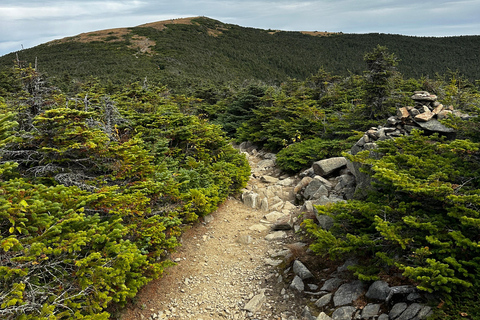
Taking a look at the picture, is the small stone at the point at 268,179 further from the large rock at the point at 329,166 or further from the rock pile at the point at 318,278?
the large rock at the point at 329,166

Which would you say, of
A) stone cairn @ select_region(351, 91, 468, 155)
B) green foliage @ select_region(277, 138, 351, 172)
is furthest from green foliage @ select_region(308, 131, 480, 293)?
green foliage @ select_region(277, 138, 351, 172)

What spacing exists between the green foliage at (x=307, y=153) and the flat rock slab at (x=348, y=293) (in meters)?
6.89

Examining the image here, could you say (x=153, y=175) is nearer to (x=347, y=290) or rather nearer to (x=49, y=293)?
(x=49, y=293)

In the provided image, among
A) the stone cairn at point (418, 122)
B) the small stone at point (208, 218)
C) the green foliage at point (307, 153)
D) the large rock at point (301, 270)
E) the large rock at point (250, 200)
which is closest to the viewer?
the large rock at point (301, 270)

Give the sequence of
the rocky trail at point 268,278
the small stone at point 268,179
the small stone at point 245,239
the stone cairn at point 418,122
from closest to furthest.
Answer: the rocky trail at point 268,278, the stone cairn at point 418,122, the small stone at point 245,239, the small stone at point 268,179

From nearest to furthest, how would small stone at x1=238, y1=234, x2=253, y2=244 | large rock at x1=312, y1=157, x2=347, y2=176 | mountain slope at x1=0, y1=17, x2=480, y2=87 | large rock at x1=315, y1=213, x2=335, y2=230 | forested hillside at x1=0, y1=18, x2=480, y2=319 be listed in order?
1. forested hillside at x1=0, y1=18, x2=480, y2=319
2. large rock at x1=315, y1=213, x2=335, y2=230
3. small stone at x1=238, y1=234, x2=253, y2=244
4. large rock at x1=312, y1=157, x2=347, y2=176
5. mountain slope at x1=0, y1=17, x2=480, y2=87

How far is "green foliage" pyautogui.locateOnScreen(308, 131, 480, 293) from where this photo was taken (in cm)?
343

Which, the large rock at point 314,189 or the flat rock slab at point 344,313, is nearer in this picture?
the flat rock slab at point 344,313

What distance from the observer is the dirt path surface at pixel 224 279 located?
4.90 m

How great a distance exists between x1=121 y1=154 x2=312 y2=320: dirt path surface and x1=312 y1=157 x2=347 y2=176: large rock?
3.15m

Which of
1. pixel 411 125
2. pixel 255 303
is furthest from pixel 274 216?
pixel 411 125

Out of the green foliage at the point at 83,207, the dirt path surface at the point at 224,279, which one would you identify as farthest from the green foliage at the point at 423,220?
the green foliage at the point at 83,207

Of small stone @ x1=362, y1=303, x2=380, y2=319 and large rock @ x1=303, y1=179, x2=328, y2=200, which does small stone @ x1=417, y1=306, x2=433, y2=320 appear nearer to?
small stone @ x1=362, y1=303, x2=380, y2=319

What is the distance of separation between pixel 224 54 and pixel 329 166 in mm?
57788
